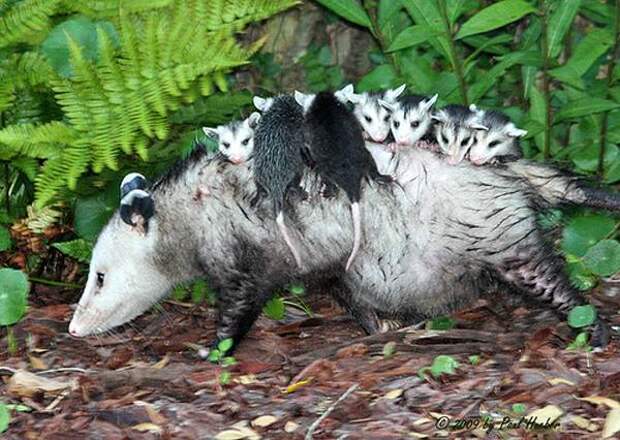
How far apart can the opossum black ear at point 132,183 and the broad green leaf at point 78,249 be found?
0.49 metres

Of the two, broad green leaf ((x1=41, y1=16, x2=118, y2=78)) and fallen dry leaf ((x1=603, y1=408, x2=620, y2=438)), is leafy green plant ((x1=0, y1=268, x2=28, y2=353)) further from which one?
fallen dry leaf ((x1=603, y1=408, x2=620, y2=438))

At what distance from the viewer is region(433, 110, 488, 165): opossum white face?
5418mm

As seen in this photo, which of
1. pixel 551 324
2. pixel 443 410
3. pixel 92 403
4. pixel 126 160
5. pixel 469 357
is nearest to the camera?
pixel 443 410

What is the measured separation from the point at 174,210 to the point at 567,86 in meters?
2.29

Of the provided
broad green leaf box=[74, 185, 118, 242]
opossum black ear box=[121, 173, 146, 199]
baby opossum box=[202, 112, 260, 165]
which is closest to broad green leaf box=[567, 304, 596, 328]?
baby opossum box=[202, 112, 260, 165]

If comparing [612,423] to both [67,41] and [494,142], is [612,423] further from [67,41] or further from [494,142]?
[67,41]

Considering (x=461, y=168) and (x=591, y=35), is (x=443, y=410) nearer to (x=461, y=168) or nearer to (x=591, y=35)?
(x=461, y=168)

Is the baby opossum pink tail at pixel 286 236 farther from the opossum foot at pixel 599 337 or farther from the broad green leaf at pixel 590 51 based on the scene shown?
the broad green leaf at pixel 590 51

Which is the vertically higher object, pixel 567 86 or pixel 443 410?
pixel 567 86

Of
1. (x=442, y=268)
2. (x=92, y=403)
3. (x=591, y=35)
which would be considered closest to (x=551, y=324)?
(x=442, y=268)

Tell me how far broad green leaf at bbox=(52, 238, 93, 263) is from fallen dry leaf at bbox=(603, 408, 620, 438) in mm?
2708

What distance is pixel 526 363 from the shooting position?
16.4 feet

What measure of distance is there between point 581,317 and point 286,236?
1291 millimetres

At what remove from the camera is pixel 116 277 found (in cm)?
580
